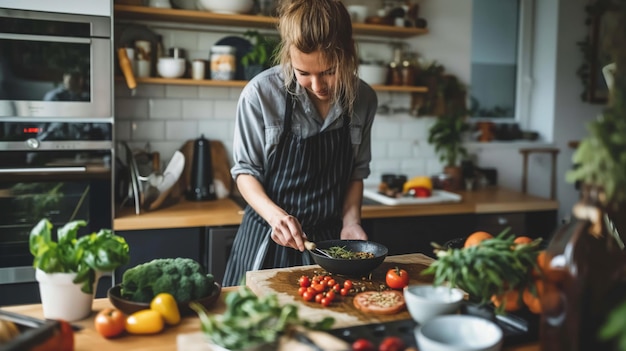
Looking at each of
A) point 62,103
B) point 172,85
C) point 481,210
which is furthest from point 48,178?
point 481,210

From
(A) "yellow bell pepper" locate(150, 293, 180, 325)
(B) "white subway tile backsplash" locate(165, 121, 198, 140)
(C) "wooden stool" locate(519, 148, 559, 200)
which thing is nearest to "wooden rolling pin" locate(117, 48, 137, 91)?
(B) "white subway tile backsplash" locate(165, 121, 198, 140)

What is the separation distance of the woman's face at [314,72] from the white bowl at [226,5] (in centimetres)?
144

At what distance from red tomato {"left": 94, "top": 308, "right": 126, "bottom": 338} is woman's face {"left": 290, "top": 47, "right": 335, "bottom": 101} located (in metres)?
1.04

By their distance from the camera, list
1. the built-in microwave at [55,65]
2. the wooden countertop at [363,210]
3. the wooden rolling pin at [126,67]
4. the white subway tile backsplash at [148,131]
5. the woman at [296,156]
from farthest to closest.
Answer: the white subway tile backsplash at [148,131]
the wooden rolling pin at [126,67]
the wooden countertop at [363,210]
the built-in microwave at [55,65]
the woman at [296,156]

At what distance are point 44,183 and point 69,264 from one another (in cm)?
160

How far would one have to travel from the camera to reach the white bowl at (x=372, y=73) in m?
3.88

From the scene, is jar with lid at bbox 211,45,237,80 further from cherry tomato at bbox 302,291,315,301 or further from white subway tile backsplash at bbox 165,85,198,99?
cherry tomato at bbox 302,291,315,301

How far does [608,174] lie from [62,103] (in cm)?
254

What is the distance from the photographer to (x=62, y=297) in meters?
1.51

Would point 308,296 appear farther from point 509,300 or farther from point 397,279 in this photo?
point 509,300

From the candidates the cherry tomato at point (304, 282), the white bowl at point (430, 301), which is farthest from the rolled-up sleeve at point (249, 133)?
the white bowl at point (430, 301)

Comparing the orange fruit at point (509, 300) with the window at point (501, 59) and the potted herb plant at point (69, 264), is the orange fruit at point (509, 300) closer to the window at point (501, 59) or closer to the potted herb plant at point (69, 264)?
the potted herb plant at point (69, 264)

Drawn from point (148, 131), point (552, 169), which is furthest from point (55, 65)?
point (552, 169)

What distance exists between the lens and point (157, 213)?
3141mm
